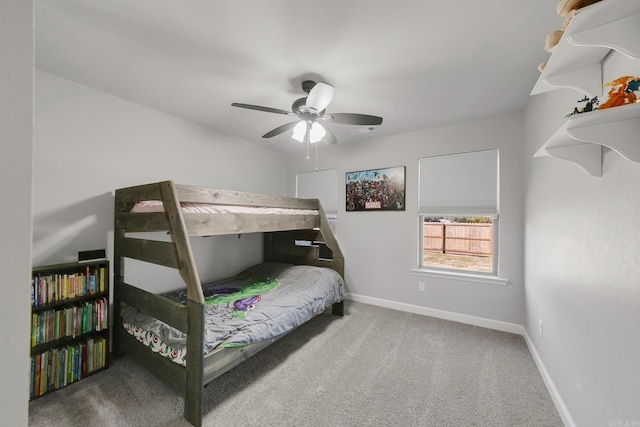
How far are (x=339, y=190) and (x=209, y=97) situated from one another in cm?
216

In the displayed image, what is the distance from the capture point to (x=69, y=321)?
1.86m

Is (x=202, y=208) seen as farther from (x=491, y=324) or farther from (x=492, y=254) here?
(x=491, y=324)

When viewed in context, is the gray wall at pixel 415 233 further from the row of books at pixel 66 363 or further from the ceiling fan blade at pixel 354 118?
the row of books at pixel 66 363

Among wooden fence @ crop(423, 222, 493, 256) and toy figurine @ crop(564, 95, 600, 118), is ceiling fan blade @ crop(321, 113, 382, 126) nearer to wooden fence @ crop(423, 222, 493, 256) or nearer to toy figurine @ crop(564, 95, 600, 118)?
toy figurine @ crop(564, 95, 600, 118)

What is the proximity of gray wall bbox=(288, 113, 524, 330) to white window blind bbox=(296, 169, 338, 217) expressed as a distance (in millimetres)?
108

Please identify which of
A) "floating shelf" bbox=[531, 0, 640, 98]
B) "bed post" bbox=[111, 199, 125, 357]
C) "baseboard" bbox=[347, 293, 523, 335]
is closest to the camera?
"floating shelf" bbox=[531, 0, 640, 98]

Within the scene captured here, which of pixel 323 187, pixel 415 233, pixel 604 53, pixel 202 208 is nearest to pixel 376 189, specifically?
pixel 415 233

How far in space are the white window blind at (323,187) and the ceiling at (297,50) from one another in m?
1.57

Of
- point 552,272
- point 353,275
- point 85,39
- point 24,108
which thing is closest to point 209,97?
point 85,39

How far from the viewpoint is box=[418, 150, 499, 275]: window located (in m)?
2.85

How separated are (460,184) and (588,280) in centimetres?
188

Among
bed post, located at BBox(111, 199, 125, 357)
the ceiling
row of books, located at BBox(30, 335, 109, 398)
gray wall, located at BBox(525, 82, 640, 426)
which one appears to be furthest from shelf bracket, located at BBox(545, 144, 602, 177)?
row of books, located at BBox(30, 335, 109, 398)

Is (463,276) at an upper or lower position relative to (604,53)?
lower

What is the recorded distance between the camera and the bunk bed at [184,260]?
1.55 metres
